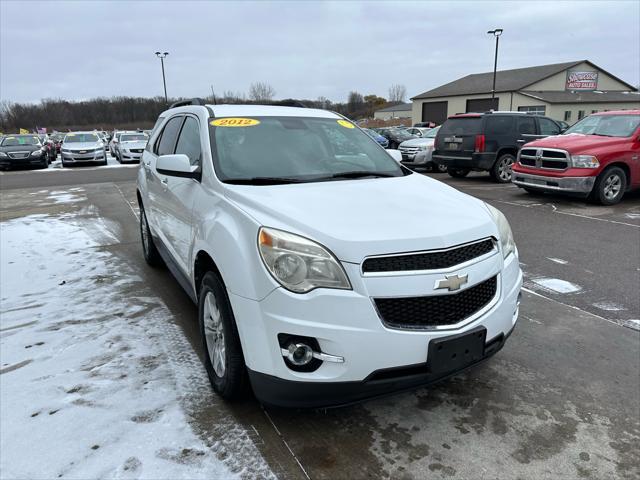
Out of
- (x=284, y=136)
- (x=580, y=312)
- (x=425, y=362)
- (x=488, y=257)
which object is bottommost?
(x=580, y=312)

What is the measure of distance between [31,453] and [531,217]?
8062mm

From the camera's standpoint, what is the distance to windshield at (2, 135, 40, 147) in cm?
2084

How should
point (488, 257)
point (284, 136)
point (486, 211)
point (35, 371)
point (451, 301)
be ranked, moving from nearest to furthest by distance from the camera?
point (451, 301)
point (488, 257)
point (486, 211)
point (35, 371)
point (284, 136)

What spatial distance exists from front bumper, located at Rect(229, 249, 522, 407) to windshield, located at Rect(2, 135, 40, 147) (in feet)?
75.0

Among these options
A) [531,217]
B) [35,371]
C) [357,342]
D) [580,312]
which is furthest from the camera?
[531,217]

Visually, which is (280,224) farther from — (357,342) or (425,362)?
(425,362)

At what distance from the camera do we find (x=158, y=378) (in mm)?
3115

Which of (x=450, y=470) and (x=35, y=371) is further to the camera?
(x=35, y=371)

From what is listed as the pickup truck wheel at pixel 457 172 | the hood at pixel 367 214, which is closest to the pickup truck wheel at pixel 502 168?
the pickup truck wheel at pixel 457 172

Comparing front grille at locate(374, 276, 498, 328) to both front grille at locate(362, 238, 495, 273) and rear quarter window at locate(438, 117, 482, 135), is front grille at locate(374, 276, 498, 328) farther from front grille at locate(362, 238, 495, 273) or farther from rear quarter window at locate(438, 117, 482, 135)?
rear quarter window at locate(438, 117, 482, 135)

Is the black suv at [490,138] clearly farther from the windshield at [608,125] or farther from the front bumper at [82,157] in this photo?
the front bumper at [82,157]

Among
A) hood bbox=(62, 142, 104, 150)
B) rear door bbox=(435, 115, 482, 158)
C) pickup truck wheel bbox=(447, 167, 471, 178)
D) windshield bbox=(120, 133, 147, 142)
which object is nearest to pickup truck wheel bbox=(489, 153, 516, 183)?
rear door bbox=(435, 115, 482, 158)

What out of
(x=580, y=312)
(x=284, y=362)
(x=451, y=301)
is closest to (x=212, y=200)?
(x=284, y=362)

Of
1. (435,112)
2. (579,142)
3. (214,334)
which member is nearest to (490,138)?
(579,142)
